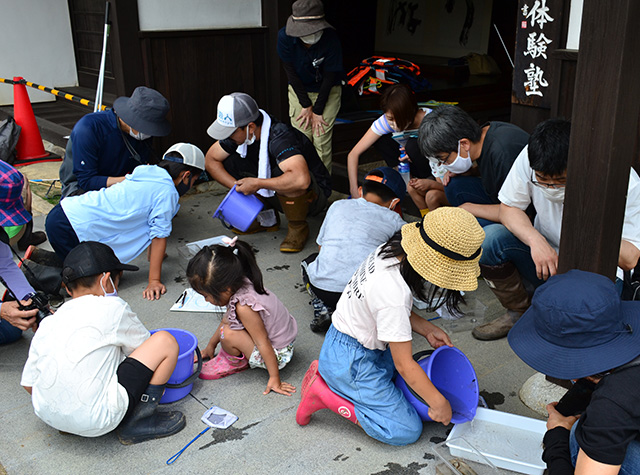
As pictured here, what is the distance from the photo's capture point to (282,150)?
430cm

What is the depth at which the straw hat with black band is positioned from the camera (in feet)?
7.02

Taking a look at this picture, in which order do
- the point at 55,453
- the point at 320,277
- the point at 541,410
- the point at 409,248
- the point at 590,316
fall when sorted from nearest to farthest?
the point at 590,316, the point at 409,248, the point at 55,453, the point at 541,410, the point at 320,277

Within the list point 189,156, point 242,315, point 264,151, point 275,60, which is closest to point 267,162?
point 264,151

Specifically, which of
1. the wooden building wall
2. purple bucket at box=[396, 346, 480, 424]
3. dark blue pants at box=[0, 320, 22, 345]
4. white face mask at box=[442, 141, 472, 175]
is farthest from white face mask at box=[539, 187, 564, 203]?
the wooden building wall

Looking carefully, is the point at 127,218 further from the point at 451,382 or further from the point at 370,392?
the point at 451,382


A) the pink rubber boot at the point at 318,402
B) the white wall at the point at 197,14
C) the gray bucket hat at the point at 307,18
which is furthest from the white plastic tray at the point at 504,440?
the white wall at the point at 197,14

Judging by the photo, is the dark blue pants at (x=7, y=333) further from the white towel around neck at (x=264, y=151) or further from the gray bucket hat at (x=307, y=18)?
the gray bucket hat at (x=307, y=18)

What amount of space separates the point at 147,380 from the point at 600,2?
2.19 meters

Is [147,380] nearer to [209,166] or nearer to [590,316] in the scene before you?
[590,316]

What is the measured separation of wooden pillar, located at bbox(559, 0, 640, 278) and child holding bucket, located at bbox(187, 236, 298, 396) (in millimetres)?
1339

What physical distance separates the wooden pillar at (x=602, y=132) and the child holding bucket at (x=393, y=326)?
43 cm

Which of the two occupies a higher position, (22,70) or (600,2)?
(600,2)

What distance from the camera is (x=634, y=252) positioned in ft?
8.69

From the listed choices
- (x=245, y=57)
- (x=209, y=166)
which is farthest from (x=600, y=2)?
(x=245, y=57)
